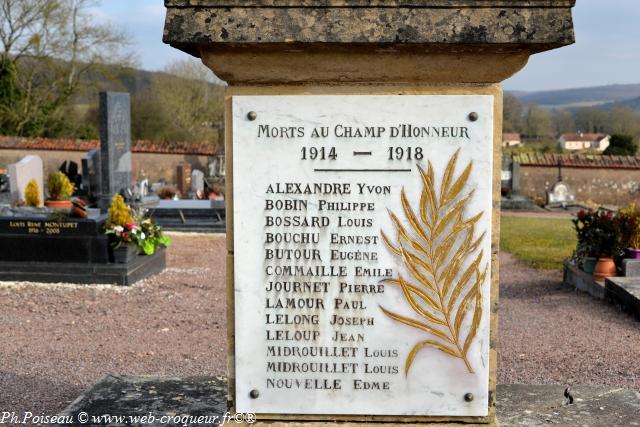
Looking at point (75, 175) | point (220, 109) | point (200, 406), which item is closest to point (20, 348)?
point (200, 406)

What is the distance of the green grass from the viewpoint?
1364 centimetres

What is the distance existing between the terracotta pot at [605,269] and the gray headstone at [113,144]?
10.6 m

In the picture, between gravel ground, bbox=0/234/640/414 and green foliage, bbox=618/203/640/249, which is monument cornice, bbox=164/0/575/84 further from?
green foliage, bbox=618/203/640/249

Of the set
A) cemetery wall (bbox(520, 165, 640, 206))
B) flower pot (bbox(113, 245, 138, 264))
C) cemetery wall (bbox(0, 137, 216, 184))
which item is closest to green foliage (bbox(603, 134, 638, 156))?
cemetery wall (bbox(520, 165, 640, 206))

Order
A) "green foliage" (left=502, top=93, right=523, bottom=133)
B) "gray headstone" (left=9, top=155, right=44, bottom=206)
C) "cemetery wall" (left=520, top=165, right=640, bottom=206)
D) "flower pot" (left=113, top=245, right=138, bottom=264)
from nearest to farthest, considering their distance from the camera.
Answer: "flower pot" (left=113, top=245, right=138, bottom=264)
"gray headstone" (left=9, top=155, right=44, bottom=206)
"cemetery wall" (left=520, top=165, right=640, bottom=206)
"green foliage" (left=502, top=93, right=523, bottom=133)

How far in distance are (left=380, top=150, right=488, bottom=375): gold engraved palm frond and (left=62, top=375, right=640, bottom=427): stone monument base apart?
0.94 meters

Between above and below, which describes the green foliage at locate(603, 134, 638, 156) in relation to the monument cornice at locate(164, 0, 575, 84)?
above

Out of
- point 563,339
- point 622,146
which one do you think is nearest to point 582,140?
point 622,146

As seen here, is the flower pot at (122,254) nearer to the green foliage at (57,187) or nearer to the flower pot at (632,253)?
the green foliage at (57,187)

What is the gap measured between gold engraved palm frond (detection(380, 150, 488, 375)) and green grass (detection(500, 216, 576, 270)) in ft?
34.3

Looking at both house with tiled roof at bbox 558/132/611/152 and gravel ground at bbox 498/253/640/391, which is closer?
gravel ground at bbox 498/253/640/391

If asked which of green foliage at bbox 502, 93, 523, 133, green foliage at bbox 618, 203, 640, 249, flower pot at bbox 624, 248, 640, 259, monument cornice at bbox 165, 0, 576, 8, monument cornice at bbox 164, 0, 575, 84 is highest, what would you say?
green foliage at bbox 502, 93, 523, 133

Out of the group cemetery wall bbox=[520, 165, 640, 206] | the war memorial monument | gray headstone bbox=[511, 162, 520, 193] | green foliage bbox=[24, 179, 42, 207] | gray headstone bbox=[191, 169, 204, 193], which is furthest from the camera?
cemetery wall bbox=[520, 165, 640, 206]

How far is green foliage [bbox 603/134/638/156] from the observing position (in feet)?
113
